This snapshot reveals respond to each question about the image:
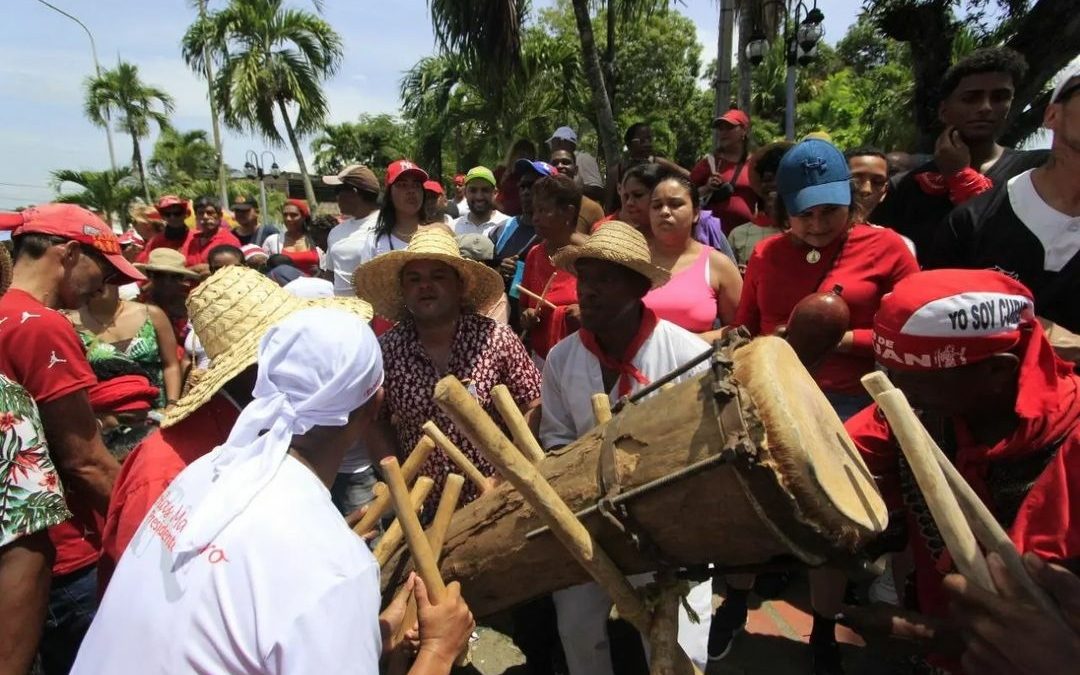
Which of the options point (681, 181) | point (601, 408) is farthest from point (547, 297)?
point (601, 408)

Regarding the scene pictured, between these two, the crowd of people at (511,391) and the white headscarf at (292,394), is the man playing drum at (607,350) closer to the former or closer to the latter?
the crowd of people at (511,391)

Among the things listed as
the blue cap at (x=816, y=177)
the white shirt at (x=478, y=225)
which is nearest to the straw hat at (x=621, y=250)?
the blue cap at (x=816, y=177)

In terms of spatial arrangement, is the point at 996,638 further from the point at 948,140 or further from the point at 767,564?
the point at 948,140

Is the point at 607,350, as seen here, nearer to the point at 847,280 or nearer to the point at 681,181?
the point at 847,280

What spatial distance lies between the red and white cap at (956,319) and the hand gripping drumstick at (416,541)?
1.34m

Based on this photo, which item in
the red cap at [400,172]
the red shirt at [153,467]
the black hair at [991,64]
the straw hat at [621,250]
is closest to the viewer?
the red shirt at [153,467]

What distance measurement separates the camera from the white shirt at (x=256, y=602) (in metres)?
1.26

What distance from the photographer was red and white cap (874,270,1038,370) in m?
1.60

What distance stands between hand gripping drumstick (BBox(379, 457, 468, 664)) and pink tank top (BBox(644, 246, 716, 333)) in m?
1.91

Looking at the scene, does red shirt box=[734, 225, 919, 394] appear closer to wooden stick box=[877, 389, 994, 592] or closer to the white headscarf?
wooden stick box=[877, 389, 994, 592]

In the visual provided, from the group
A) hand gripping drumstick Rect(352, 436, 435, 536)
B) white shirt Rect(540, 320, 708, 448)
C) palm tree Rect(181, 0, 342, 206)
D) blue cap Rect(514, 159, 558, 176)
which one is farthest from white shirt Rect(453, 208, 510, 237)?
Result: palm tree Rect(181, 0, 342, 206)

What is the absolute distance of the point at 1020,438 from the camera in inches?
66.8

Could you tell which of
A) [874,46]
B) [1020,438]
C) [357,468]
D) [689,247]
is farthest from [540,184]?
[874,46]

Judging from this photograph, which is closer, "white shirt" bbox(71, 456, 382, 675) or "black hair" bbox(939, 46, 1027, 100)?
"white shirt" bbox(71, 456, 382, 675)
